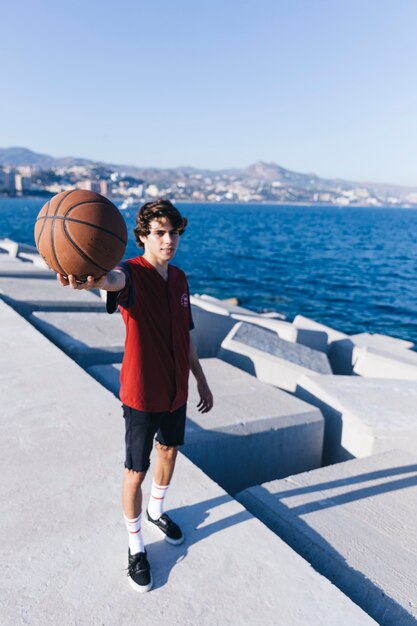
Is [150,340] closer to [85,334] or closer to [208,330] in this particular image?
[85,334]

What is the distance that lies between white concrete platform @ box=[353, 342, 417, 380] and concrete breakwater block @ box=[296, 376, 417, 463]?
56.1 inches

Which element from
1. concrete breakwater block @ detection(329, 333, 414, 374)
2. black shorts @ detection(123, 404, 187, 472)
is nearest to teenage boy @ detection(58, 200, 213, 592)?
black shorts @ detection(123, 404, 187, 472)

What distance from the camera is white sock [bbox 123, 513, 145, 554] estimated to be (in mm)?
2740

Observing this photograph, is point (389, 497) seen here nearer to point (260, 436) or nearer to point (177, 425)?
point (260, 436)

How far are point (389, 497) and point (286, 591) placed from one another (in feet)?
5.28

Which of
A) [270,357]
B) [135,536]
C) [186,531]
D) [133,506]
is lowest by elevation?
[270,357]

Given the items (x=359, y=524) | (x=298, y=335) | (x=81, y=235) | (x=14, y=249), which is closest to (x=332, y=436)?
(x=359, y=524)

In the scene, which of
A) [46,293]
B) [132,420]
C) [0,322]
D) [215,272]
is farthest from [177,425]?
[215,272]

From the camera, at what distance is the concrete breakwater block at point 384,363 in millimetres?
7633

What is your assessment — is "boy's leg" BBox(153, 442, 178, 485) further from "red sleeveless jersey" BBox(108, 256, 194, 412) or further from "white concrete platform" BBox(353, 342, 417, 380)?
"white concrete platform" BBox(353, 342, 417, 380)

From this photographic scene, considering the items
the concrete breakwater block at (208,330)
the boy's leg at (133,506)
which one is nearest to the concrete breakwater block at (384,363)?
the concrete breakwater block at (208,330)

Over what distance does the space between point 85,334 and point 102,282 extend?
198 inches

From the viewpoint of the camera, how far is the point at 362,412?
524 centimetres

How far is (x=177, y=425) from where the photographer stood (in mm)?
2924
